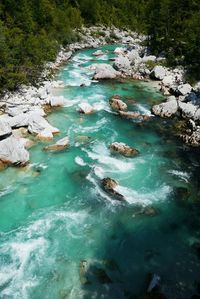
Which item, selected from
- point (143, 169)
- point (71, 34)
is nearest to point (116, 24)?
point (71, 34)

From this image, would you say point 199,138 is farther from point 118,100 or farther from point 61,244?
point 61,244

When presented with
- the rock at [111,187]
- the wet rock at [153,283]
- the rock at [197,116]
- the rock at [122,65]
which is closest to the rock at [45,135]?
the rock at [111,187]

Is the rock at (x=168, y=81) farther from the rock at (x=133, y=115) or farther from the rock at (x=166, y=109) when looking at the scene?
the rock at (x=133, y=115)

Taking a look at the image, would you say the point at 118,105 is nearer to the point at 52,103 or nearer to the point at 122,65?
the point at 52,103

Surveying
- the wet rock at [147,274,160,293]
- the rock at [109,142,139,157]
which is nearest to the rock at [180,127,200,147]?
the rock at [109,142,139,157]

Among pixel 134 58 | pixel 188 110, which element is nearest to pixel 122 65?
pixel 134 58

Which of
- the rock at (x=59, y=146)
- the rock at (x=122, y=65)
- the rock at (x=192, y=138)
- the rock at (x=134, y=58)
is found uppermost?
the rock at (x=59, y=146)
